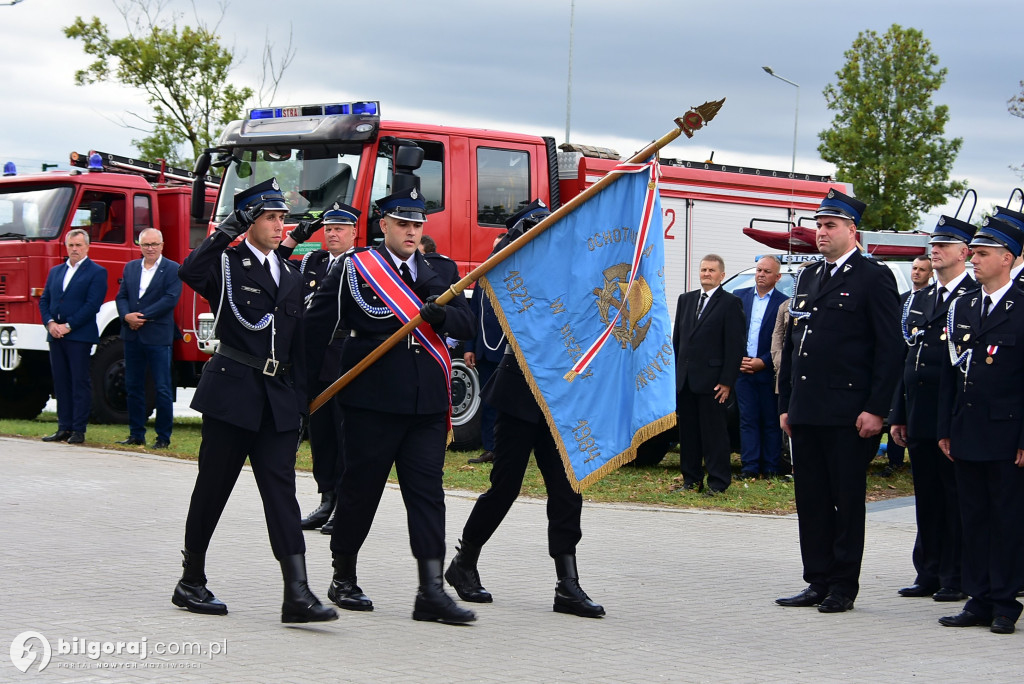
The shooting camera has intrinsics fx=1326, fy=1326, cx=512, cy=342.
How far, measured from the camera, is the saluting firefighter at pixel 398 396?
21.9 ft

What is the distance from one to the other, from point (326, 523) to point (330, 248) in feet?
6.33

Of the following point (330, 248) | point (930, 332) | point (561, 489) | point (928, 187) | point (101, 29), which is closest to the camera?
point (561, 489)

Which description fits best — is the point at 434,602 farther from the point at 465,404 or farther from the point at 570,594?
the point at 465,404

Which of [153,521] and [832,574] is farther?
[153,521]

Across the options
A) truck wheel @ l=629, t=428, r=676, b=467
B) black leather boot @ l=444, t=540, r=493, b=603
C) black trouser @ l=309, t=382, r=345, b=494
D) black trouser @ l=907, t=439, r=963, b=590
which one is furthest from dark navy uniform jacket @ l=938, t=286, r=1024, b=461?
truck wheel @ l=629, t=428, r=676, b=467

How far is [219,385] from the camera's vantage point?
6.48 m

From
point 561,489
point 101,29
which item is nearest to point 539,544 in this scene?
point 561,489

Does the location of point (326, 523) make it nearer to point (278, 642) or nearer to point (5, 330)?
point (278, 642)

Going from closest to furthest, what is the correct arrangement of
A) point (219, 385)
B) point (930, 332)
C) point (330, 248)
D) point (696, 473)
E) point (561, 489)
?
point (219, 385), point (561, 489), point (930, 332), point (330, 248), point (696, 473)

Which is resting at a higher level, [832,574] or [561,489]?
[561,489]

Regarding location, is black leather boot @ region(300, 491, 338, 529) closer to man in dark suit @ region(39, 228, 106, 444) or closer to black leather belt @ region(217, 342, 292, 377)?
black leather belt @ region(217, 342, 292, 377)

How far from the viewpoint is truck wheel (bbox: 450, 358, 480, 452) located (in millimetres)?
14531

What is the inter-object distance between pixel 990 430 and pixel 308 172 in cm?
858

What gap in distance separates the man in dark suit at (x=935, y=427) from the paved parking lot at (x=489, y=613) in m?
0.31
